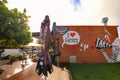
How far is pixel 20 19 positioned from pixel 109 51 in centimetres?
1739

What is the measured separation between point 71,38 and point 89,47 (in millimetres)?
3033

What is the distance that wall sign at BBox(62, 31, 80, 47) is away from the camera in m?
30.6

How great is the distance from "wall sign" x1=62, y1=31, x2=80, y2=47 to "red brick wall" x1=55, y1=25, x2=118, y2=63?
1.48 feet

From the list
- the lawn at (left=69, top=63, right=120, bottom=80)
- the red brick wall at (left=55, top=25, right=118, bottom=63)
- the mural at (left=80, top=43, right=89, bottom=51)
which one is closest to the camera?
the lawn at (left=69, top=63, right=120, bottom=80)

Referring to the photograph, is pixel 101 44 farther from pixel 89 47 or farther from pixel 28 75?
pixel 28 75

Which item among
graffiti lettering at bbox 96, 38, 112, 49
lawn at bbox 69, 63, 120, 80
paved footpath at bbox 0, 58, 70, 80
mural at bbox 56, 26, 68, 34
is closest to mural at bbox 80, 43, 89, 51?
graffiti lettering at bbox 96, 38, 112, 49

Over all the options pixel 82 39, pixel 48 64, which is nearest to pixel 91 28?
pixel 82 39

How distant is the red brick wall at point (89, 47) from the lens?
29.9 m

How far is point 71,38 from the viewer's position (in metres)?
30.8

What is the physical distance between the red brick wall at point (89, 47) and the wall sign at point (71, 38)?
45 centimetres

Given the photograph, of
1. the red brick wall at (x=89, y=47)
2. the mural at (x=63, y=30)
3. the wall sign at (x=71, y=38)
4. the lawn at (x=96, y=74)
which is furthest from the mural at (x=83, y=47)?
the lawn at (x=96, y=74)

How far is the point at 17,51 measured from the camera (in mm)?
37375

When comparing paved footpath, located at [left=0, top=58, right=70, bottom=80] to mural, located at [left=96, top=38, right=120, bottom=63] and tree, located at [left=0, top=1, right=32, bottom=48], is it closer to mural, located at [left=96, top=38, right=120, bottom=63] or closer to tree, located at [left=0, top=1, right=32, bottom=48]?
tree, located at [left=0, top=1, right=32, bottom=48]

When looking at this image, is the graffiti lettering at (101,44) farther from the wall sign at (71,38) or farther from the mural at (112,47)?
the wall sign at (71,38)
